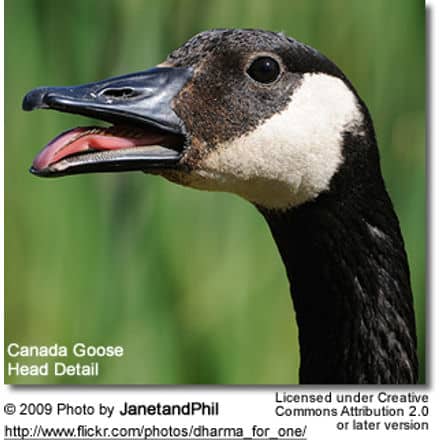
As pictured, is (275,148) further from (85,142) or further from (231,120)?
(85,142)

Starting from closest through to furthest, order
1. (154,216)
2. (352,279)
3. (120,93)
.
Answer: (120,93)
(352,279)
(154,216)

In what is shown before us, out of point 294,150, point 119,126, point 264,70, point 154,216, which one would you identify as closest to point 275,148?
point 294,150

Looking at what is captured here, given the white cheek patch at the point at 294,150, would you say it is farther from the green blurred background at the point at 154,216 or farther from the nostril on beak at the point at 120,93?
the green blurred background at the point at 154,216

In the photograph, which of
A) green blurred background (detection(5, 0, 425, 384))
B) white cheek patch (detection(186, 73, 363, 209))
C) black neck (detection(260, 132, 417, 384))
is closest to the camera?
white cheek patch (detection(186, 73, 363, 209))

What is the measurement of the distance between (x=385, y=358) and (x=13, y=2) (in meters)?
1.48

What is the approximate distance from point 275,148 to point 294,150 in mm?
43

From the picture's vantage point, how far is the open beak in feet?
5.32

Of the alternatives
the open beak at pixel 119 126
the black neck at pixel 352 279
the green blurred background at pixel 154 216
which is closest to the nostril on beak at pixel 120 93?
the open beak at pixel 119 126

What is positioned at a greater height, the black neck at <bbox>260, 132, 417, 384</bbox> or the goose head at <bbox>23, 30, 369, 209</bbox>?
the goose head at <bbox>23, 30, 369, 209</bbox>

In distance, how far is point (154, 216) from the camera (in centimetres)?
247

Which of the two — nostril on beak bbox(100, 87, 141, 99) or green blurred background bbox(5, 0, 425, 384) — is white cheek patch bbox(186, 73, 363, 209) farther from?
green blurred background bbox(5, 0, 425, 384)

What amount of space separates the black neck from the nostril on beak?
45cm

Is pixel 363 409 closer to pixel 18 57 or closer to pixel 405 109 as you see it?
pixel 405 109

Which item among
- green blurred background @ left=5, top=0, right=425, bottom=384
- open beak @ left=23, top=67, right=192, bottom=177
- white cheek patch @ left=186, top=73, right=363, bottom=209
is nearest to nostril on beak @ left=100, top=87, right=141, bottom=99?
open beak @ left=23, top=67, right=192, bottom=177
